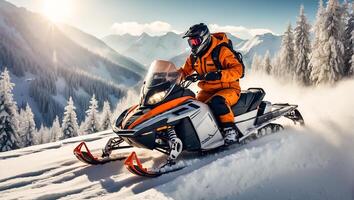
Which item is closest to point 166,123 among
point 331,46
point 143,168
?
point 143,168

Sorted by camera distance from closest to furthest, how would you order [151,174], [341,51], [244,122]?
[151,174] → [244,122] → [341,51]

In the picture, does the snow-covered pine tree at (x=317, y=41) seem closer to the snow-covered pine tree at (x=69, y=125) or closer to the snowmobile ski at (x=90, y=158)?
the snow-covered pine tree at (x=69, y=125)

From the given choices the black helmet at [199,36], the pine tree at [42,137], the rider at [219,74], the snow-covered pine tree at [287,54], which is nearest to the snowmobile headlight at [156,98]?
the rider at [219,74]

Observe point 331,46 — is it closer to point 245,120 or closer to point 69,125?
point 245,120

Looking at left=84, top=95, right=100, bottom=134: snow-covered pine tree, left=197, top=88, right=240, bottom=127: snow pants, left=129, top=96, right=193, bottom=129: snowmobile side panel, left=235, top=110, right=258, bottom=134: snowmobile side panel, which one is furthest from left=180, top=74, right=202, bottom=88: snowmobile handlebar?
left=84, top=95, right=100, bottom=134: snow-covered pine tree

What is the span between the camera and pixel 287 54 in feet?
138

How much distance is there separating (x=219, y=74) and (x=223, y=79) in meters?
0.13

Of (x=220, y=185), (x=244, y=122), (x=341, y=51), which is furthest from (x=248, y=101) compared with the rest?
(x=341, y=51)

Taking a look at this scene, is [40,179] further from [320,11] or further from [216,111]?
[320,11]

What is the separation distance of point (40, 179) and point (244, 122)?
12.5 feet

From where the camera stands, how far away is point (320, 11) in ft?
107

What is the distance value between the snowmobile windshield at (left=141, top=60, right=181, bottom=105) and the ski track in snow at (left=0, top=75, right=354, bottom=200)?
117 centimetres

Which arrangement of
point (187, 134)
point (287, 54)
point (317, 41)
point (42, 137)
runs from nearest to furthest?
point (187, 134) → point (317, 41) → point (287, 54) → point (42, 137)

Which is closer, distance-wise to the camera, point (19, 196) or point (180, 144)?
point (19, 196)
